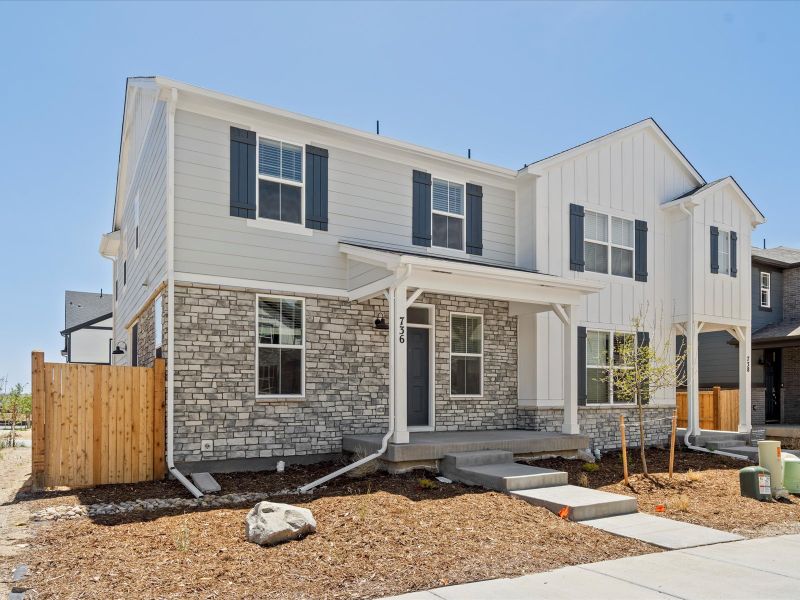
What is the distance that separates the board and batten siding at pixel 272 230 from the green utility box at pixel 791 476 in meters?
6.65

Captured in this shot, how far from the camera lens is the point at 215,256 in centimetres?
958

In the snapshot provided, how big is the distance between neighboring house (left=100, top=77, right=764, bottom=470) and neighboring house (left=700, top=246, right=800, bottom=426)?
13.9ft

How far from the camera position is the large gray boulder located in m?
5.86

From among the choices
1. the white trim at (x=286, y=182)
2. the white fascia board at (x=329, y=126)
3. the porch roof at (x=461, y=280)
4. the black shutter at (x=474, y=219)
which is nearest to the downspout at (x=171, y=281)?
the white fascia board at (x=329, y=126)

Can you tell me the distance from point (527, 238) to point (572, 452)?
4.32 m

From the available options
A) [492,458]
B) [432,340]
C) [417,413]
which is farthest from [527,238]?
[492,458]

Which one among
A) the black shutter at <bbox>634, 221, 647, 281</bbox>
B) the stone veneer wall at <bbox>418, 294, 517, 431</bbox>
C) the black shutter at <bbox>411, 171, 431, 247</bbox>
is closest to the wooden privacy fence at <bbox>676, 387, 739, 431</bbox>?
the black shutter at <bbox>634, 221, 647, 281</bbox>

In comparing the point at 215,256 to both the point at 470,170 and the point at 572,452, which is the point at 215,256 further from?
the point at 572,452

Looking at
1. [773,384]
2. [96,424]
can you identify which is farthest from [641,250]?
[96,424]

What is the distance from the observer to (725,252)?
15203mm

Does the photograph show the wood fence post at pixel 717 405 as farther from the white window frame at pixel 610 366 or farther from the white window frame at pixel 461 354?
the white window frame at pixel 461 354

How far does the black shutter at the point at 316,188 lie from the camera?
34.3ft

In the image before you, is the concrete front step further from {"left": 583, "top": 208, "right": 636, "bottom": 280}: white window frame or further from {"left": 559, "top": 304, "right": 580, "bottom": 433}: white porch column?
{"left": 583, "top": 208, "right": 636, "bottom": 280}: white window frame

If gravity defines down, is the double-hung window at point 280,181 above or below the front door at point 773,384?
above
